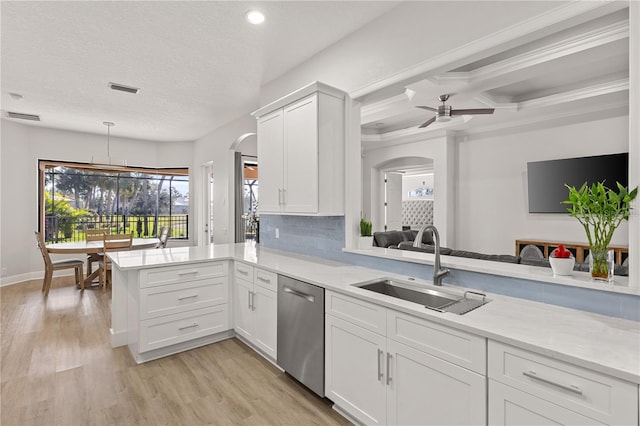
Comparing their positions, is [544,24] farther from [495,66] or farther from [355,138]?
[495,66]

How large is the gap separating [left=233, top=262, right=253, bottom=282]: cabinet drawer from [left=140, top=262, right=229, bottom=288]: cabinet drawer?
112mm

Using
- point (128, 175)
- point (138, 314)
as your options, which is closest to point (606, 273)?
point (138, 314)

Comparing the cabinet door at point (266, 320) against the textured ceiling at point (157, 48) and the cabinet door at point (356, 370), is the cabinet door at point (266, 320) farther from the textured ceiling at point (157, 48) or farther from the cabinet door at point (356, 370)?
the textured ceiling at point (157, 48)

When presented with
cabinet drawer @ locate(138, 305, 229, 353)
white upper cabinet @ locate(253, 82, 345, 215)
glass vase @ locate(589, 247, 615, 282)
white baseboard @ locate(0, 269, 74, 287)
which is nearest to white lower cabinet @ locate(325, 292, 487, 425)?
glass vase @ locate(589, 247, 615, 282)

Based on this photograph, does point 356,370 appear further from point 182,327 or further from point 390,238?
point 390,238

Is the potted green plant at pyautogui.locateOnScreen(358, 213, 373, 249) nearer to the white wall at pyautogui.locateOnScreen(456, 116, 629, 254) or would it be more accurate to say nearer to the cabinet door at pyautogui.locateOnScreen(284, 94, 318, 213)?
the cabinet door at pyautogui.locateOnScreen(284, 94, 318, 213)

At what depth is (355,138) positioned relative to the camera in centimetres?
280

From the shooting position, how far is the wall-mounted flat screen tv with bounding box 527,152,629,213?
439cm

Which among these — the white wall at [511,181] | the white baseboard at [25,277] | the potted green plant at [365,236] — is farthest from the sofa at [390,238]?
the white baseboard at [25,277]

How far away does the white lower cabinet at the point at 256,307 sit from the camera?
2.64 m

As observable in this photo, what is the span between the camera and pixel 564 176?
16.0 feet

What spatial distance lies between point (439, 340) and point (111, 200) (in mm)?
7563

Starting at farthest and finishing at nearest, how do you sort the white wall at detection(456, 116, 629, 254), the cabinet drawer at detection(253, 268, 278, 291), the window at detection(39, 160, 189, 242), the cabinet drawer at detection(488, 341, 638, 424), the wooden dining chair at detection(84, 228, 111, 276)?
the window at detection(39, 160, 189, 242), the wooden dining chair at detection(84, 228, 111, 276), the white wall at detection(456, 116, 629, 254), the cabinet drawer at detection(253, 268, 278, 291), the cabinet drawer at detection(488, 341, 638, 424)

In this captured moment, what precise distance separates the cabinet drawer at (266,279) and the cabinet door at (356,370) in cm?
65
